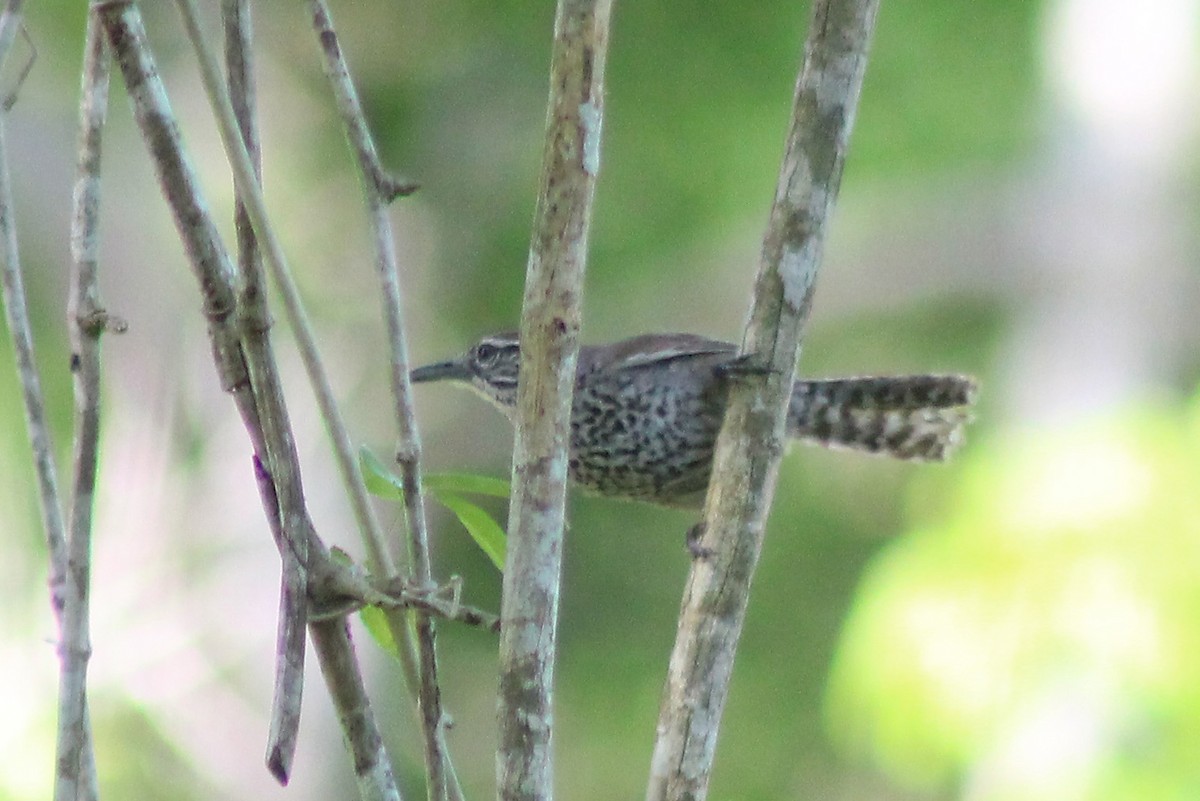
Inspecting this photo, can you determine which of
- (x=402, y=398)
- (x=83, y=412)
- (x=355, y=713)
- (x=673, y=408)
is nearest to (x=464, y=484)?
(x=402, y=398)

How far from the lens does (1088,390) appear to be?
6.55 meters

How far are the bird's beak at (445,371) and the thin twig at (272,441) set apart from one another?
2.67 m

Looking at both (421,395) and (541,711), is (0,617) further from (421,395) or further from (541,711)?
(541,711)

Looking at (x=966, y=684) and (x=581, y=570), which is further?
(x=581, y=570)

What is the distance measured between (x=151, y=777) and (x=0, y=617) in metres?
1.00

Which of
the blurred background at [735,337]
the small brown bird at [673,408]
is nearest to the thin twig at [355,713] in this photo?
the small brown bird at [673,408]

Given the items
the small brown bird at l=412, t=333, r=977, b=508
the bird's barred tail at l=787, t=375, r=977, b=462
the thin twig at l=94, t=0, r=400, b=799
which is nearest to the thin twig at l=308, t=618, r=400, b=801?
the thin twig at l=94, t=0, r=400, b=799

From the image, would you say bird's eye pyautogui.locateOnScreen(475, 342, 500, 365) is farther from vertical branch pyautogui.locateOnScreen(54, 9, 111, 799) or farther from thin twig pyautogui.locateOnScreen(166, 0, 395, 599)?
thin twig pyautogui.locateOnScreen(166, 0, 395, 599)

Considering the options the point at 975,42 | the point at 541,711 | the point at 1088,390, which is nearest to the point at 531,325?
the point at 541,711

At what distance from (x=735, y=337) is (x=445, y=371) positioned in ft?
10.1

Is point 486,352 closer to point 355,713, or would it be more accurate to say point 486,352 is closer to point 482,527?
point 482,527

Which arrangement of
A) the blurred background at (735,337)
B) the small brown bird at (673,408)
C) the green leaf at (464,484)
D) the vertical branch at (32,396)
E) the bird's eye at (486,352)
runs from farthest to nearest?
1. the blurred background at (735,337)
2. the bird's eye at (486,352)
3. the small brown bird at (673,408)
4. the green leaf at (464,484)
5. the vertical branch at (32,396)

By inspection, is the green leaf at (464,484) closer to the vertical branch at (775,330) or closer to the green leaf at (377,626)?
the green leaf at (377,626)

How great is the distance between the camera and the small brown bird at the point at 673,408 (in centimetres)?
390
